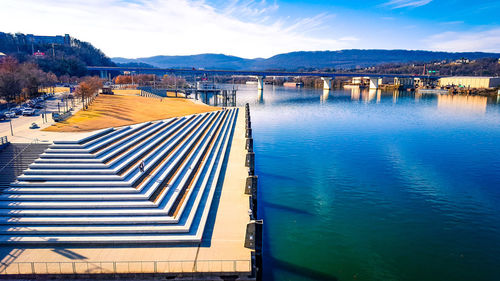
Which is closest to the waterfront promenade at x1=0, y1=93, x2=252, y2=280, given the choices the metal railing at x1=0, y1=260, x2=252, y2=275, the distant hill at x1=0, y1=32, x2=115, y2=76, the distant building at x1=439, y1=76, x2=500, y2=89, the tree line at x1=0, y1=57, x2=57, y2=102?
the metal railing at x1=0, y1=260, x2=252, y2=275

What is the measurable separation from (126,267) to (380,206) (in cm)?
2062

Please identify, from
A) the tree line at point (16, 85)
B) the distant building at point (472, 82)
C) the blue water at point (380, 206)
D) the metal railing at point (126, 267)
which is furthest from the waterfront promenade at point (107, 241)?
the distant building at point (472, 82)

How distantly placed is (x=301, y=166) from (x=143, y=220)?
2247 centimetres

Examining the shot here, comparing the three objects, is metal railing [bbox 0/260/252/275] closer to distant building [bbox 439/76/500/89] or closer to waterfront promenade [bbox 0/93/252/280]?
waterfront promenade [bbox 0/93/252/280]

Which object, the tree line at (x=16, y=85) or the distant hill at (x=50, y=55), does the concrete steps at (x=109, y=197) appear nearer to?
the tree line at (x=16, y=85)

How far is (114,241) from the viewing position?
15.5 metres

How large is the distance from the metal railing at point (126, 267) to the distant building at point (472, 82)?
186 m

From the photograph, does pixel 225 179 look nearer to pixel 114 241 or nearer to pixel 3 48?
pixel 114 241

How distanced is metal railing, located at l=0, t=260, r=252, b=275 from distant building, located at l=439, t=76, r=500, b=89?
18584 centimetres

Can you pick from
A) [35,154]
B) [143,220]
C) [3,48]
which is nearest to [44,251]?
[143,220]

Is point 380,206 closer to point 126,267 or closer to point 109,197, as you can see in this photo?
point 126,267

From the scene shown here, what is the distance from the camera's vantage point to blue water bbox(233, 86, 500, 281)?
18.5 metres

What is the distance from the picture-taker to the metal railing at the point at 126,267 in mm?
13523

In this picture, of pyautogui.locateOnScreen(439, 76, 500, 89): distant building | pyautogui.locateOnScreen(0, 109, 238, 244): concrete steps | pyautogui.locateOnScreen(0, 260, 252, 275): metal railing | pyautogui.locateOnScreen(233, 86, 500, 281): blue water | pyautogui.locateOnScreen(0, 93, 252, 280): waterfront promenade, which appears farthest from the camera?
pyautogui.locateOnScreen(439, 76, 500, 89): distant building
